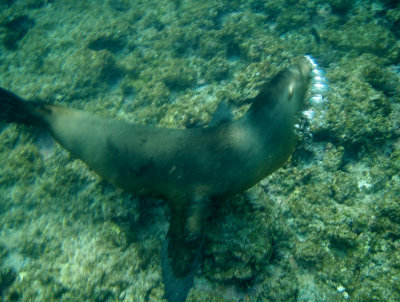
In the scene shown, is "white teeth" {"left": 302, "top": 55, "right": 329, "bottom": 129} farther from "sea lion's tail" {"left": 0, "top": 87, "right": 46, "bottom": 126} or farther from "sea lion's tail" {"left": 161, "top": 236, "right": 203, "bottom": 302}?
"sea lion's tail" {"left": 0, "top": 87, "right": 46, "bottom": 126}

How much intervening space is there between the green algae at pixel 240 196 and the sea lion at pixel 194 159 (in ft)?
1.17

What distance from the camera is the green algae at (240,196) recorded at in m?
2.84

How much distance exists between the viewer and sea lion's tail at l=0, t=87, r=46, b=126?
415cm

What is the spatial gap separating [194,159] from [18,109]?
361 centimetres

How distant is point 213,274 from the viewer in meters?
2.76

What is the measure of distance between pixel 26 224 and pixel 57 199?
0.75 metres

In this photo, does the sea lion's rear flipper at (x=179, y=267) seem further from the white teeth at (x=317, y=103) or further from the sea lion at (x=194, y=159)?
the white teeth at (x=317, y=103)

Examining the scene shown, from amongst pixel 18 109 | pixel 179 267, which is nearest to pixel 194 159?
pixel 179 267

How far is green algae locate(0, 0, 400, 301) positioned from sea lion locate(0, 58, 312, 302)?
356 millimetres

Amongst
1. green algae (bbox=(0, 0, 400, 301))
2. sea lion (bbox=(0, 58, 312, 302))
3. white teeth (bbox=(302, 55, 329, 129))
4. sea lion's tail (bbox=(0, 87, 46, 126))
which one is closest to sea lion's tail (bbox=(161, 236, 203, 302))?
sea lion (bbox=(0, 58, 312, 302))

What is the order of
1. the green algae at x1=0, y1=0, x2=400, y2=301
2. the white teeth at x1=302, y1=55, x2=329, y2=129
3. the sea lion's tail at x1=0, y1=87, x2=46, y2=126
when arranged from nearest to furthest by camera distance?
the green algae at x1=0, y1=0, x2=400, y2=301 → the white teeth at x1=302, y1=55, x2=329, y2=129 → the sea lion's tail at x1=0, y1=87, x2=46, y2=126

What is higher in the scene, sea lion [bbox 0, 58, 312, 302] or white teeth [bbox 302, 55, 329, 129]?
sea lion [bbox 0, 58, 312, 302]

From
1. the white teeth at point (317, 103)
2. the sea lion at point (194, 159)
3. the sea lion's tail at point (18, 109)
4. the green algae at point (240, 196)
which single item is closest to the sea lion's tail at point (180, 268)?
the sea lion at point (194, 159)

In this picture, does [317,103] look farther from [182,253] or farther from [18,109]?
[18,109]
